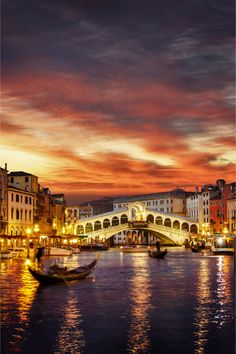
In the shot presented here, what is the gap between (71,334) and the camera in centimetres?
1327

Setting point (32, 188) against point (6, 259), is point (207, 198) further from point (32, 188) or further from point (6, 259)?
point (6, 259)

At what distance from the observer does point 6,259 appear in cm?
4038

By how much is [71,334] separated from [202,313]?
387cm

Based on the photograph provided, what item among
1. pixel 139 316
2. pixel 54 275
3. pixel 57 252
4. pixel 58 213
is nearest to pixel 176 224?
pixel 58 213

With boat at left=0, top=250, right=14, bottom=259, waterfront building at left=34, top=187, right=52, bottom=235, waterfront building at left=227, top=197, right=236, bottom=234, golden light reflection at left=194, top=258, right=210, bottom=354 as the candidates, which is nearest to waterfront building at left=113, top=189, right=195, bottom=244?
waterfront building at left=227, top=197, right=236, bottom=234

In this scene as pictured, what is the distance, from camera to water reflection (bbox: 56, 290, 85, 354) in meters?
12.1

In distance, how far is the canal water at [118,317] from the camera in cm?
1230

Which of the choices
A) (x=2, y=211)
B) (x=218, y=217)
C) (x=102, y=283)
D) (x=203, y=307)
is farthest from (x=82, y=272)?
(x=218, y=217)

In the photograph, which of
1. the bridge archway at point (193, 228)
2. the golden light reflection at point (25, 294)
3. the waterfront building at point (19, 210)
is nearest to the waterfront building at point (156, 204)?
Result: the bridge archway at point (193, 228)

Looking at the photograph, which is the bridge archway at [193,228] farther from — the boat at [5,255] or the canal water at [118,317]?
the canal water at [118,317]

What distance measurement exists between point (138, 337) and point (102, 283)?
10.7m

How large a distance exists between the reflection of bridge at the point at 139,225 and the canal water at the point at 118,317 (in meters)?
49.5

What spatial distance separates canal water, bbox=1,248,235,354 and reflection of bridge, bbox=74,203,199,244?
163ft

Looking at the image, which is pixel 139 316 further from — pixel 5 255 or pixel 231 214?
pixel 231 214
